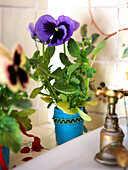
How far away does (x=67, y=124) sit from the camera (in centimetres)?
78

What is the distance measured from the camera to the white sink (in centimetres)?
55

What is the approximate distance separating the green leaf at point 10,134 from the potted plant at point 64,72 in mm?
213

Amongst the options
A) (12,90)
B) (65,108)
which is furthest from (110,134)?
Result: (12,90)

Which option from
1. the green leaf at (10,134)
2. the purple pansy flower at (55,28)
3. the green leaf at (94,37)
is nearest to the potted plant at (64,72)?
the purple pansy flower at (55,28)

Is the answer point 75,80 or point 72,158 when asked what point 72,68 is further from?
point 72,158

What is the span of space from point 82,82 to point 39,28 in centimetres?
20

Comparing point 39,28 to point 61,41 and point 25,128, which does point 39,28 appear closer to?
point 61,41

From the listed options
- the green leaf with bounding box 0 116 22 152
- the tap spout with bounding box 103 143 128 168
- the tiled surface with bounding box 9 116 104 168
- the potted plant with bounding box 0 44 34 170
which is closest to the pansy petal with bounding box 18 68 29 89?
the potted plant with bounding box 0 44 34 170

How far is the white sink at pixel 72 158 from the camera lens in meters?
0.55

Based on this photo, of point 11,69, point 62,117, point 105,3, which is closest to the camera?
point 11,69

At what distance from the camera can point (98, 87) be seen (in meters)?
0.92

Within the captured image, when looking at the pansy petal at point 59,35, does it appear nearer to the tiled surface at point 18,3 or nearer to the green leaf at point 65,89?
the green leaf at point 65,89

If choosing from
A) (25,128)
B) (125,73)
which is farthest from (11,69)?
(125,73)

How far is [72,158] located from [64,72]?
0.26 metres
